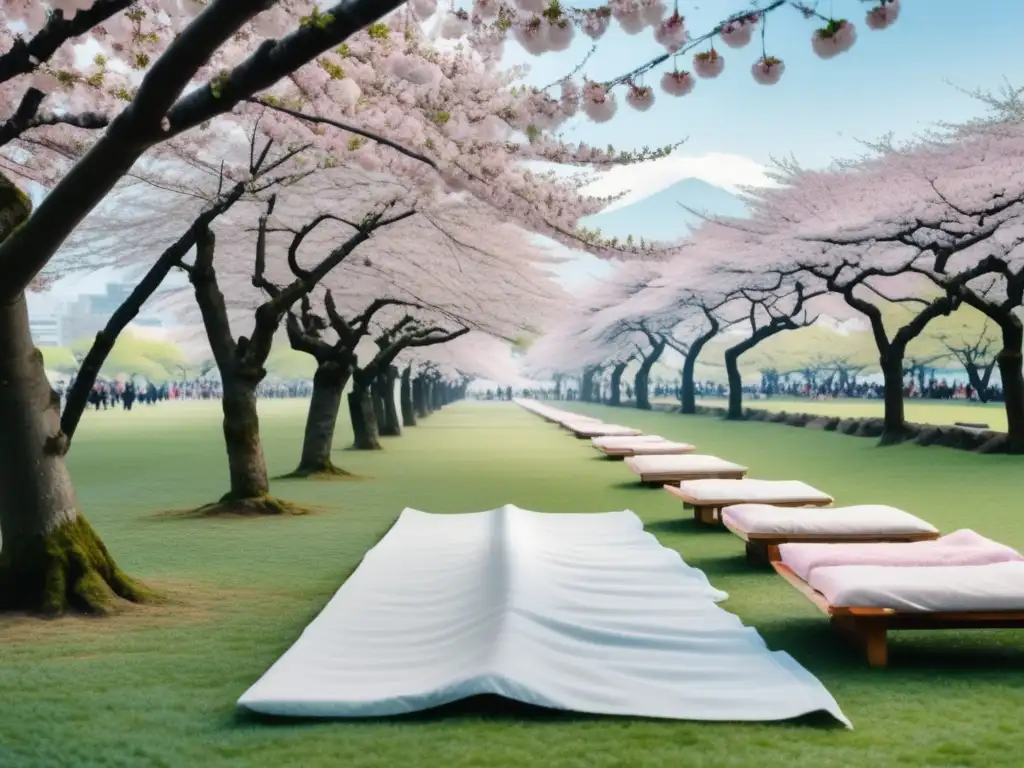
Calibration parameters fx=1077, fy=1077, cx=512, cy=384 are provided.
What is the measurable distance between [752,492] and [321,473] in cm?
972

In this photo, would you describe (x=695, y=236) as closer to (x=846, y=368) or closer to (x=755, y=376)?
(x=846, y=368)

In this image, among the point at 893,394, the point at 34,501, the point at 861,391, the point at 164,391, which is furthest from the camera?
the point at 164,391

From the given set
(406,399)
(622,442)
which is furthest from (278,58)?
(406,399)

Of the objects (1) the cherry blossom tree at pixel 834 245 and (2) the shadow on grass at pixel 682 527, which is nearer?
(2) the shadow on grass at pixel 682 527

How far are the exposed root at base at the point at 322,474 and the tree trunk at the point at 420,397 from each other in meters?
30.0

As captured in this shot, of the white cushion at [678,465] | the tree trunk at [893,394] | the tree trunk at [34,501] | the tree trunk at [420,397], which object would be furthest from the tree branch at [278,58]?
the tree trunk at [420,397]

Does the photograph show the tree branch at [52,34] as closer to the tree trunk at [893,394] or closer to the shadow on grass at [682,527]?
the shadow on grass at [682,527]

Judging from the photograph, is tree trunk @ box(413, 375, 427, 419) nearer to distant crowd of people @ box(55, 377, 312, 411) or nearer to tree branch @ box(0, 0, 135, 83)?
distant crowd of people @ box(55, 377, 312, 411)

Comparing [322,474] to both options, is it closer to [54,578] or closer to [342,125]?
[54,578]

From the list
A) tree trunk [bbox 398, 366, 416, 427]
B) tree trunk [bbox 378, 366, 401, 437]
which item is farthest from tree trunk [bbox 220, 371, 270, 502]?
tree trunk [bbox 398, 366, 416, 427]

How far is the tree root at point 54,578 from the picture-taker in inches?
288

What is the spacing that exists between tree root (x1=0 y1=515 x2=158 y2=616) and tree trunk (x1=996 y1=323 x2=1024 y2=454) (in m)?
18.4

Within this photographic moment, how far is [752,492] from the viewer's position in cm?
1134

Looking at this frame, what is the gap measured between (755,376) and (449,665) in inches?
4378
